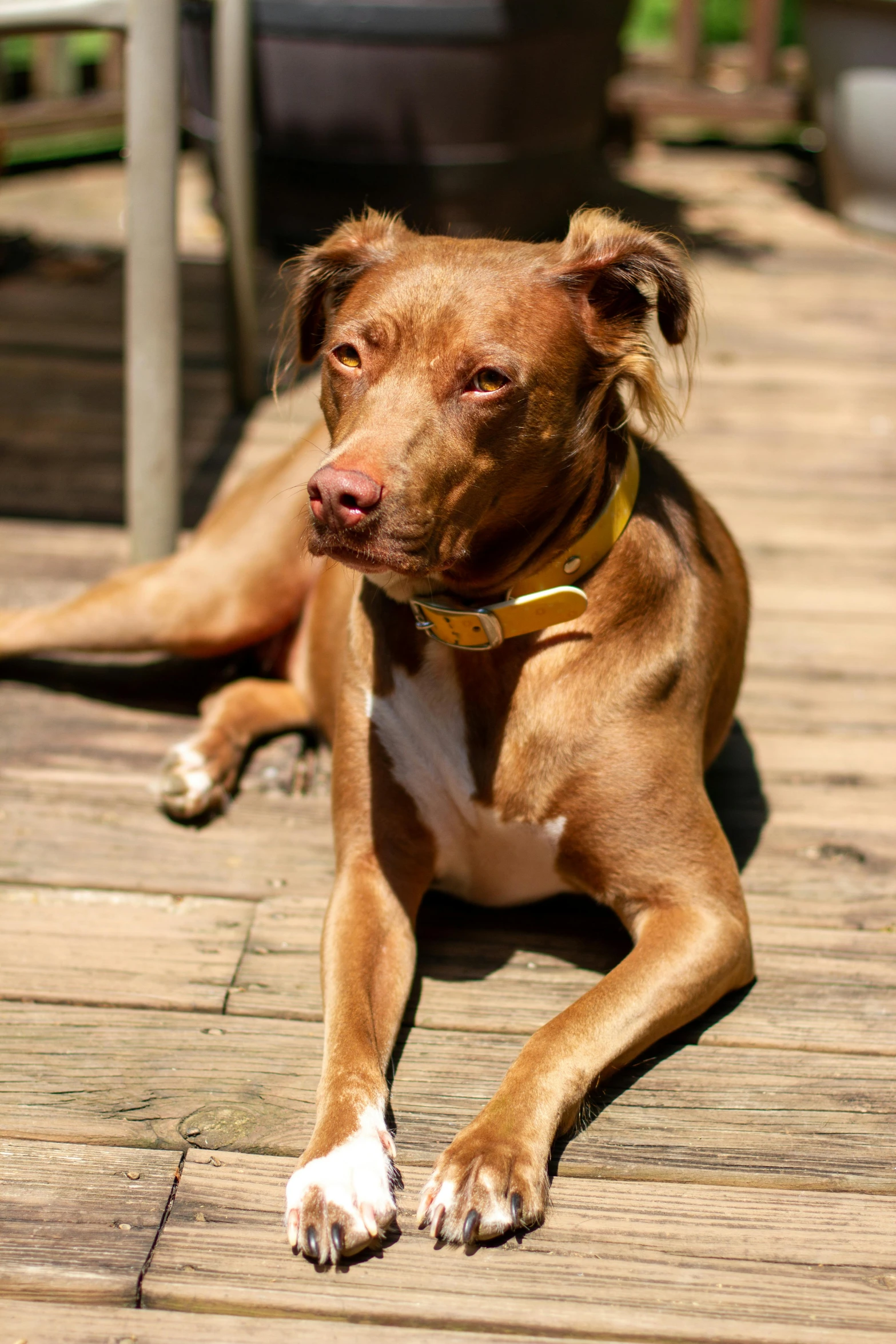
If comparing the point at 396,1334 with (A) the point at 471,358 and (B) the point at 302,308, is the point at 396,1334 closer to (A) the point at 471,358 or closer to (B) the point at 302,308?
(A) the point at 471,358

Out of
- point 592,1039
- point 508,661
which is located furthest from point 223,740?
point 592,1039

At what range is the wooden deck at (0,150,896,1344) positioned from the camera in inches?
66.9

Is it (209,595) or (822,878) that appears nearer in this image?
(822,878)

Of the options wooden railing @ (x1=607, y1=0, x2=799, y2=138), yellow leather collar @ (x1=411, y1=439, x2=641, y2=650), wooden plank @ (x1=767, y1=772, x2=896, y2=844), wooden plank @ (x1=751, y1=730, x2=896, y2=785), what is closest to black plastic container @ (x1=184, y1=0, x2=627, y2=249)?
wooden railing @ (x1=607, y1=0, x2=799, y2=138)

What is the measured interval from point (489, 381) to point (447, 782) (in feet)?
2.33

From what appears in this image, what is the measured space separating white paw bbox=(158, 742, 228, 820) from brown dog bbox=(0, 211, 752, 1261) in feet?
1.58

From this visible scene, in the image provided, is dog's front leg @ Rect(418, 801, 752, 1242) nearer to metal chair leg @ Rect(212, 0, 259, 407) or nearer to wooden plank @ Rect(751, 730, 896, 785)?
wooden plank @ Rect(751, 730, 896, 785)

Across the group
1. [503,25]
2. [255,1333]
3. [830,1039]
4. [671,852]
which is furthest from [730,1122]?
[503,25]

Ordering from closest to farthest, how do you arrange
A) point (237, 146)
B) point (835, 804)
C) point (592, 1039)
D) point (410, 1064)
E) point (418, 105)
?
1. point (592, 1039)
2. point (410, 1064)
3. point (835, 804)
4. point (237, 146)
5. point (418, 105)

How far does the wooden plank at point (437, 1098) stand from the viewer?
1.95 meters

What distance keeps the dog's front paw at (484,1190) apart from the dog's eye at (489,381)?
1.10 metres

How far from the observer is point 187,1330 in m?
1.64

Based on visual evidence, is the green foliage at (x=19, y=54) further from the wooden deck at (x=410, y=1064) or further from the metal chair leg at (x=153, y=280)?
the wooden deck at (x=410, y=1064)

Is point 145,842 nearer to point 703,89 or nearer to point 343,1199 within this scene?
point 343,1199
